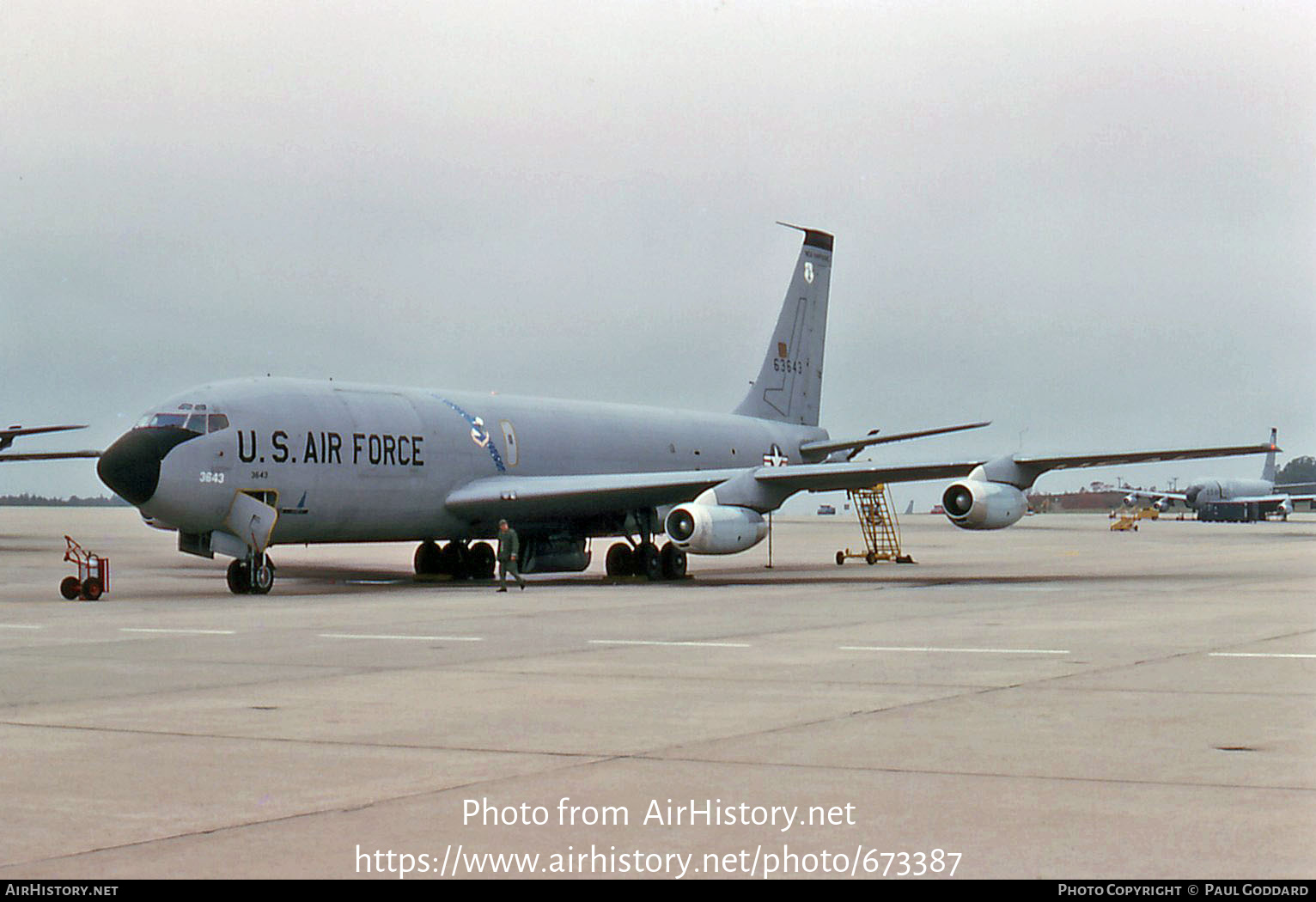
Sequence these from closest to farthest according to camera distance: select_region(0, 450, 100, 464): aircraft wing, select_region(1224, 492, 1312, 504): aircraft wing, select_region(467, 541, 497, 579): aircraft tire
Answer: select_region(467, 541, 497, 579): aircraft tire < select_region(0, 450, 100, 464): aircraft wing < select_region(1224, 492, 1312, 504): aircraft wing

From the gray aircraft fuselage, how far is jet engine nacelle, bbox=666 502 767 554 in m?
3.14

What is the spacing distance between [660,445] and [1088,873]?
29.7 m

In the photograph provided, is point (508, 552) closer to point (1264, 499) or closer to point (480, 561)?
point (480, 561)

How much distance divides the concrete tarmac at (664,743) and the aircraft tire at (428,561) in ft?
41.7

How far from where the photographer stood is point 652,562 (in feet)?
103

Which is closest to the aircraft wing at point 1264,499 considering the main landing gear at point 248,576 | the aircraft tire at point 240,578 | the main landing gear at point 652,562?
the main landing gear at point 652,562

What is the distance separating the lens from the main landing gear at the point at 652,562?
31.2m

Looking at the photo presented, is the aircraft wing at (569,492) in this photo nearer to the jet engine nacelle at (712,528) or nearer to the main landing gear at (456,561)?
the jet engine nacelle at (712,528)

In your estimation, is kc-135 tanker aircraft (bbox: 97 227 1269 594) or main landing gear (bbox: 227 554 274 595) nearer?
kc-135 tanker aircraft (bbox: 97 227 1269 594)

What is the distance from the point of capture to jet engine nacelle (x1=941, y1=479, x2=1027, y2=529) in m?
28.2

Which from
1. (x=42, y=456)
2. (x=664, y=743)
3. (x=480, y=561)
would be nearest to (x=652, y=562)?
(x=480, y=561)

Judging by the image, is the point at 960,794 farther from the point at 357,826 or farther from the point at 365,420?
the point at 365,420

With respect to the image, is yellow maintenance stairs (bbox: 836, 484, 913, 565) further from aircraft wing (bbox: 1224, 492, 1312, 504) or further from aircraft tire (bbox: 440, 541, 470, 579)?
aircraft wing (bbox: 1224, 492, 1312, 504)

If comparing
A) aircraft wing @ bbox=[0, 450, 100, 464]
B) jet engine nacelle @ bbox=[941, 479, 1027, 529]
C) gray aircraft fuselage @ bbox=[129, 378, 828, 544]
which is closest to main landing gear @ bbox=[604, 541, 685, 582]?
gray aircraft fuselage @ bbox=[129, 378, 828, 544]
